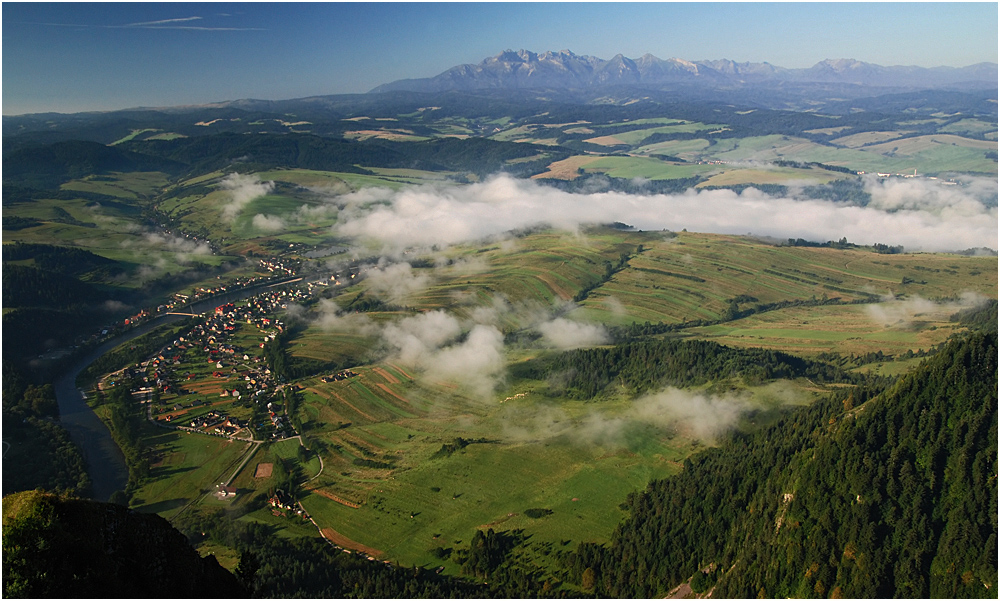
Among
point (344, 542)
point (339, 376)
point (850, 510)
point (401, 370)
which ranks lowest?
point (344, 542)

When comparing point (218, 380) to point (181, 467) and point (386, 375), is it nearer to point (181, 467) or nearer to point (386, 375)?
point (386, 375)

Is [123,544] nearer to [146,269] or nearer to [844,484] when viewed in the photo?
[844,484]

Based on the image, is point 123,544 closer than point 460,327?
Yes

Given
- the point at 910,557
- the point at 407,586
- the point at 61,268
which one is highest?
the point at 61,268

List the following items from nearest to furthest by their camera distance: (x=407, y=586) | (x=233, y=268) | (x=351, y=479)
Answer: (x=407, y=586) < (x=351, y=479) < (x=233, y=268)

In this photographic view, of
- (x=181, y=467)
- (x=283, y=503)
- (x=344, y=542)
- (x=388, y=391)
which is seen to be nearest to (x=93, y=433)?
(x=181, y=467)

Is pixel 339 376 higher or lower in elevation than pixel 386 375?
higher

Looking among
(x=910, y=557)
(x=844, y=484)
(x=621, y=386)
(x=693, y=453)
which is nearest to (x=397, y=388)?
(x=621, y=386)
